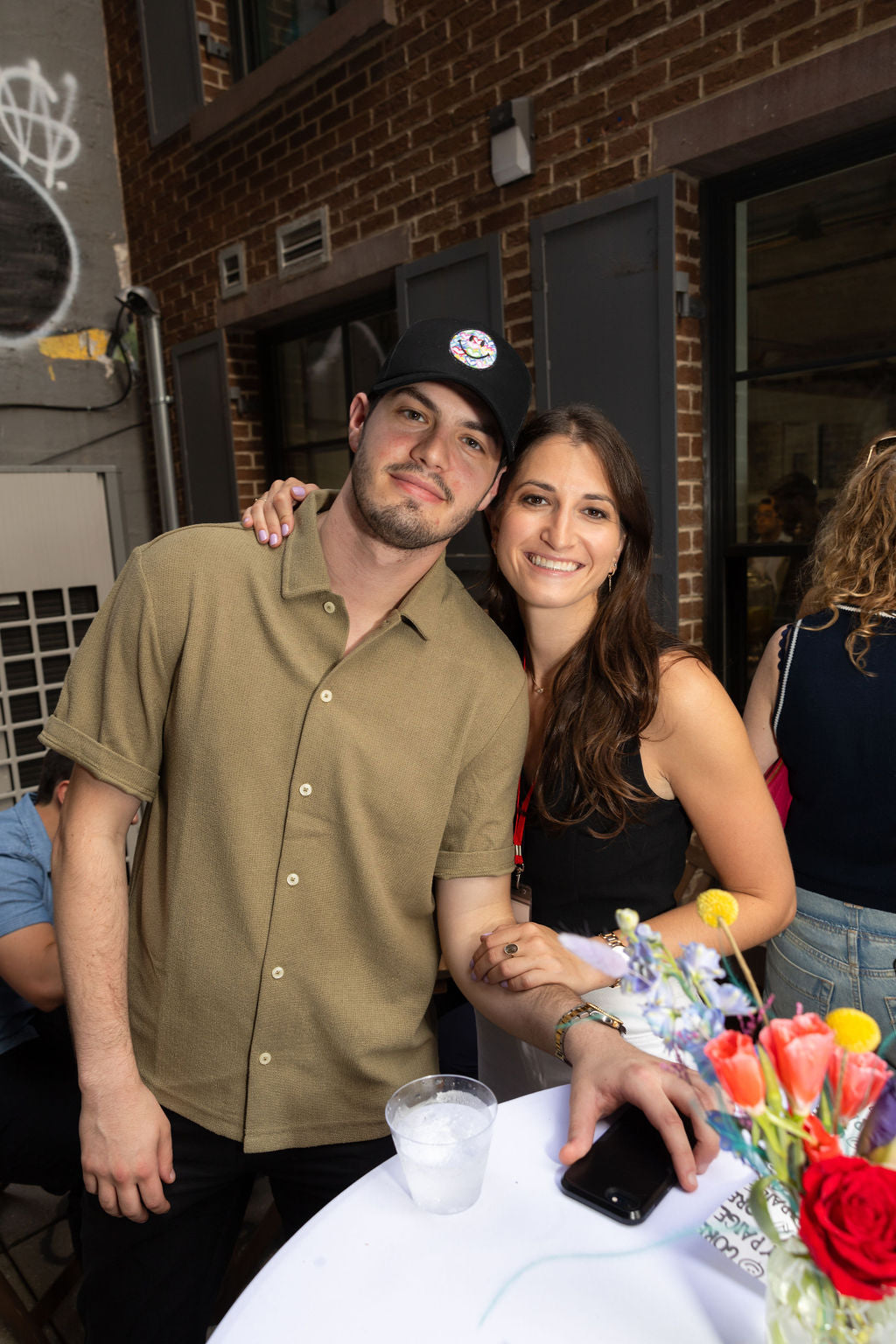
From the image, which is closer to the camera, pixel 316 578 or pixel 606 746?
pixel 316 578

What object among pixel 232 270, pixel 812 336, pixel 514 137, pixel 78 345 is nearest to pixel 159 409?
pixel 78 345

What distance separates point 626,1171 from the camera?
1.04 meters

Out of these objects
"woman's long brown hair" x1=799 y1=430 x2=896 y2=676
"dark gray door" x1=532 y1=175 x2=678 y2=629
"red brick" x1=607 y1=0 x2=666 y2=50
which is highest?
"red brick" x1=607 y1=0 x2=666 y2=50

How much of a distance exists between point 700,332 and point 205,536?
253cm

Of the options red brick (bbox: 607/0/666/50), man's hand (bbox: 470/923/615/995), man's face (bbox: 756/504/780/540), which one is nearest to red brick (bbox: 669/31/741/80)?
red brick (bbox: 607/0/666/50)

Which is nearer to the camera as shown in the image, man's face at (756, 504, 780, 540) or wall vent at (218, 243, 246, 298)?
man's face at (756, 504, 780, 540)

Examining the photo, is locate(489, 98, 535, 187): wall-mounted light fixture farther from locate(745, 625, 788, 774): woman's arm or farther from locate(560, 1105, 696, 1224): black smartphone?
locate(560, 1105, 696, 1224): black smartphone

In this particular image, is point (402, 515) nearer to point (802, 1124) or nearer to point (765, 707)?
point (765, 707)

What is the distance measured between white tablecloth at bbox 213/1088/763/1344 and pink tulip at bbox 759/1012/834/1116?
386 mm

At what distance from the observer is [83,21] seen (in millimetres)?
5461

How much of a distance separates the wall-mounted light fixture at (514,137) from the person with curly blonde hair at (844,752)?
2277mm

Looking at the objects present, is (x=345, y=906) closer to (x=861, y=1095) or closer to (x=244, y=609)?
(x=244, y=609)

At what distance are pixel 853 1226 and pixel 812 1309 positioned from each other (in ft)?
0.51

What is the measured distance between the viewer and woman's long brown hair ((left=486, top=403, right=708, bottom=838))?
1.70 metres
